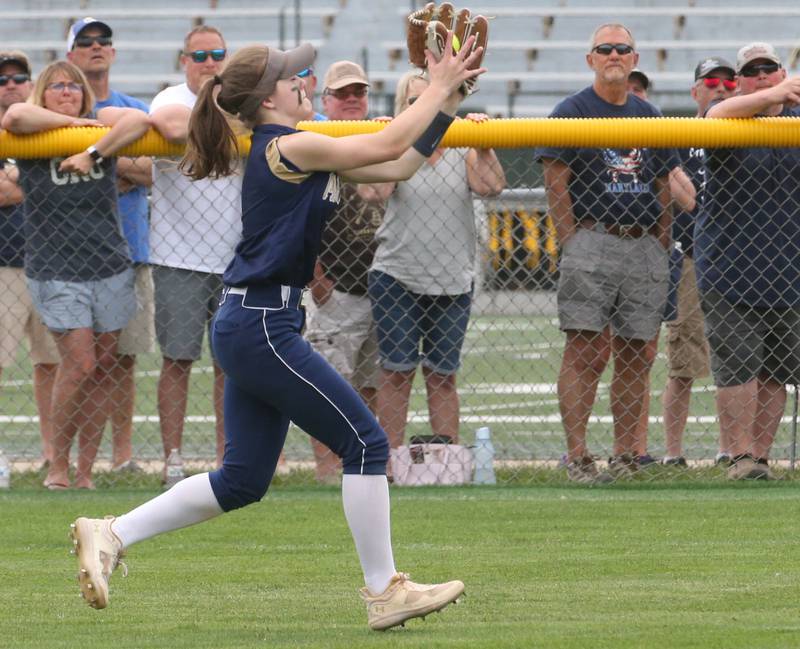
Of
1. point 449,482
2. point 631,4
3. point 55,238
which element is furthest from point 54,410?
point 631,4

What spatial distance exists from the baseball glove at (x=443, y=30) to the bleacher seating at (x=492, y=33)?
61.1 ft

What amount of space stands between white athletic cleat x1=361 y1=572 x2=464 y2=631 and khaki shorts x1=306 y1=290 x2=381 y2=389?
3.42 m

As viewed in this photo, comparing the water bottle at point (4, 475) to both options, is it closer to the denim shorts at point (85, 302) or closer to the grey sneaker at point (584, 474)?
the denim shorts at point (85, 302)

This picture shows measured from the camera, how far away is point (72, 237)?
7645mm

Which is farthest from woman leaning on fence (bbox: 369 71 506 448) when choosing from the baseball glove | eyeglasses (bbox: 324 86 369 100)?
the baseball glove

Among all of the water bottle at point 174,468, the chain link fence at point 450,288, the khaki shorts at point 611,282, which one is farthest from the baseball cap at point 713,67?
Answer: the water bottle at point 174,468

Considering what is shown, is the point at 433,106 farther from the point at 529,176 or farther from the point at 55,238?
the point at 529,176

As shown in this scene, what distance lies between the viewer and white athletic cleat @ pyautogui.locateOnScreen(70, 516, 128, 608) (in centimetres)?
479

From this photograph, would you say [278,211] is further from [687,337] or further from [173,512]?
[687,337]

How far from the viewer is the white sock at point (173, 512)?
4.93m

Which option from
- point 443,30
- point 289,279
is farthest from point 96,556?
point 443,30

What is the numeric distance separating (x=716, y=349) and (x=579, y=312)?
69 centimetres

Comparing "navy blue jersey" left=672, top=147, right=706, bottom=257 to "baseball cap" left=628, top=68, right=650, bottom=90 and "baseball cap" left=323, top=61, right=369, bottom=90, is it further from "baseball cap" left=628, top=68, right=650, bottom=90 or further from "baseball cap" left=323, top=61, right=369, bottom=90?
"baseball cap" left=323, top=61, right=369, bottom=90

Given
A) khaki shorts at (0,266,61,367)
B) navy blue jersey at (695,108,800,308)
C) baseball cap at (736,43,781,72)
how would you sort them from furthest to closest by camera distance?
khaki shorts at (0,266,61,367) < baseball cap at (736,43,781,72) < navy blue jersey at (695,108,800,308)
